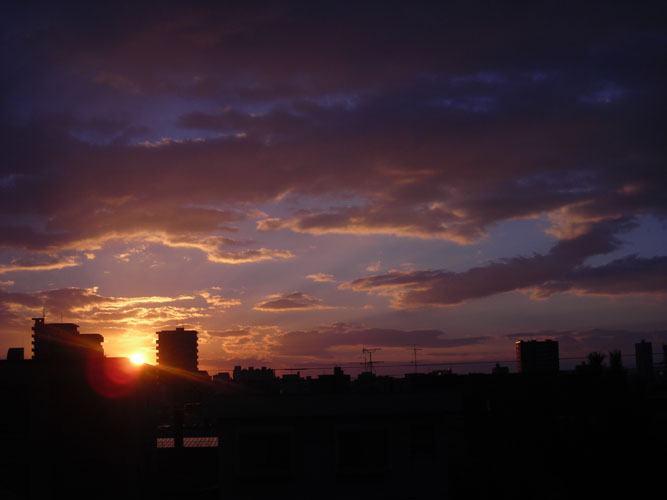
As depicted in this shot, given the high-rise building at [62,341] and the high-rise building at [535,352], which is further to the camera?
the high-rise building at [535,352]

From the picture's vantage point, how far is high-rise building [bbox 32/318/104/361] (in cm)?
6462

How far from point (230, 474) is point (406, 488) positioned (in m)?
7.71

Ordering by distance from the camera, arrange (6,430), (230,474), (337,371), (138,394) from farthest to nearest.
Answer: (138,394)
(6,430)
(337,371)
(230,474)

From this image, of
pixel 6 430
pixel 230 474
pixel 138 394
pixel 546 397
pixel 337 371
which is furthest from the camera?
pixel 138 394

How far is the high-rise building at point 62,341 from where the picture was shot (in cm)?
6462

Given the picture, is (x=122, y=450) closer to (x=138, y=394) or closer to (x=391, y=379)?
(x=138, y=394)

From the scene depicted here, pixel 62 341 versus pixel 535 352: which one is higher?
pixel 62 341

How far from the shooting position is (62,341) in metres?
68.5

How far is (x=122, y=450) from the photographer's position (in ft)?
158

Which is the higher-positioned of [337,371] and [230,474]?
[337,371]

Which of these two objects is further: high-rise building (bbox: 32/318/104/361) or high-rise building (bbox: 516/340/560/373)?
high-rise building (bbox: 516/340/560/373)

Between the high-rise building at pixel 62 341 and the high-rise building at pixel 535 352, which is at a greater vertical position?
the high-rise building at pixel 62 341

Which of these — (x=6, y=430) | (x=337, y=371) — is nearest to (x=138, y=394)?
(x=6, y=430)

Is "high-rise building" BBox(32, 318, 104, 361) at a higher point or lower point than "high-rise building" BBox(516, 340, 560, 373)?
higher
